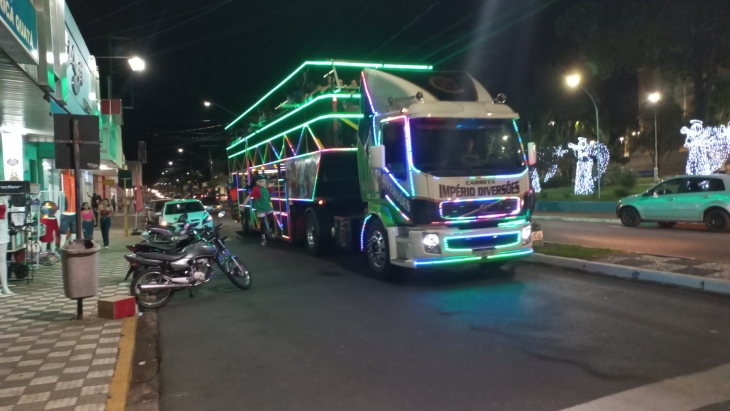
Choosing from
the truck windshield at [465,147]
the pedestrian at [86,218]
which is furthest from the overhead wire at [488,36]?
the truck windshield at [465,147]

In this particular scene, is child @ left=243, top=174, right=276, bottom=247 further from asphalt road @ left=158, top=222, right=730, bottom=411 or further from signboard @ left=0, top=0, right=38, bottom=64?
signboard @ left=0, top=0, right=38, bottom=64

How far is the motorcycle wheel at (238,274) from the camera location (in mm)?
10117

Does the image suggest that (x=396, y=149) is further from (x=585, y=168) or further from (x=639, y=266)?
(x=585, y=168)

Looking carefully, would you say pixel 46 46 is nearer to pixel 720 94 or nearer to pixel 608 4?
pixel 608 4

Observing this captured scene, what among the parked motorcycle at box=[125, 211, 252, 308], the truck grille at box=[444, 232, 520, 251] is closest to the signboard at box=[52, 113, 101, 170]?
the parked motorcycle at box=[125, 211, 252, 308]

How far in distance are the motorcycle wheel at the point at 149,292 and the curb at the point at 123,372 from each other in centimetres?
131

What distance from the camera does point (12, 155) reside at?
1566 centimetres

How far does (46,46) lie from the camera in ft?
33.7

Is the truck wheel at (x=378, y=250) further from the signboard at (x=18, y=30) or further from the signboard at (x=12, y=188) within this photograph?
the signboard at (x=12, y=188)

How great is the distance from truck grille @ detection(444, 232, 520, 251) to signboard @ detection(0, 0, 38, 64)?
666 centimetres

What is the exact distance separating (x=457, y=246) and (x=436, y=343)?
3076 millimetres

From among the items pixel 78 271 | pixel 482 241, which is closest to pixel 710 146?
pixel 482 241

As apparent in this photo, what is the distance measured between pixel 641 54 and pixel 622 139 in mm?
32672

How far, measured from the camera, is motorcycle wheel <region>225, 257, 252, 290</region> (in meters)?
10.1
